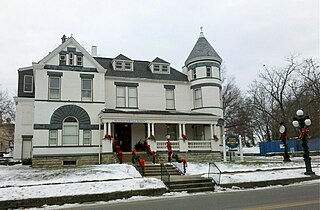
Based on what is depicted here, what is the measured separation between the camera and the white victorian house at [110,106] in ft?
70.4

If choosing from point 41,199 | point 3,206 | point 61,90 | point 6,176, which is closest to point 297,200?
point 41,199

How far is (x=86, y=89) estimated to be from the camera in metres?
22.9

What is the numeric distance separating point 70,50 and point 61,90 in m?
3.18

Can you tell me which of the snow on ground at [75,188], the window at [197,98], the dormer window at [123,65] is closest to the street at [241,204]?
the snow on ground at [75,188]

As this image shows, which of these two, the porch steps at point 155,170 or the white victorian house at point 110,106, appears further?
the white victorian house at point 110,106

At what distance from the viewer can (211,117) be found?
24.3m

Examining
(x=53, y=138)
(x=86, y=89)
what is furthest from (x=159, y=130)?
(x=53, y=138)

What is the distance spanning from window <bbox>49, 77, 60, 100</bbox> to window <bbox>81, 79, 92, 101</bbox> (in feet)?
5.63

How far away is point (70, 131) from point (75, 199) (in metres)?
11.4

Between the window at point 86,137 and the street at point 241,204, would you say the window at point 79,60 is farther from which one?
the street at point 241,204

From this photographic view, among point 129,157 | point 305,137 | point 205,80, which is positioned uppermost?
point 205,80

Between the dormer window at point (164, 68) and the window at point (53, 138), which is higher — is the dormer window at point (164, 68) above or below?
above

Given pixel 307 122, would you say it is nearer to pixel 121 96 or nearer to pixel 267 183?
pixel 267 183

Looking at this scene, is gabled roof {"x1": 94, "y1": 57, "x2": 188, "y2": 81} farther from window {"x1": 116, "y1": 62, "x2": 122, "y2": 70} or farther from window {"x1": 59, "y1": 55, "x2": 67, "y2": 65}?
window {"x1": 59, "y1": 55, "x2": 67, "y2": 65}
